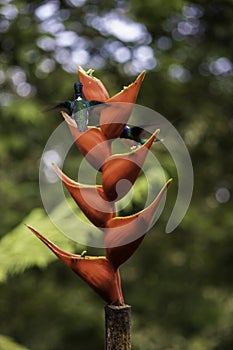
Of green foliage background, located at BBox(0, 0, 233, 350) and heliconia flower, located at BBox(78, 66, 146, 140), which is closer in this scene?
heliconia flower, located at BBox(78, 66, 146, 140)

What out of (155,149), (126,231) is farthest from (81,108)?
(155,149)

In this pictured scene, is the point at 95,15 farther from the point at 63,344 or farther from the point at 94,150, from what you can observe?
the point at 94,150

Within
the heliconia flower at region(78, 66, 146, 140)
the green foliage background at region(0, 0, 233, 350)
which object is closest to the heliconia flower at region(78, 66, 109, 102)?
the heliconia flower at region(78, 66, 146, 140)

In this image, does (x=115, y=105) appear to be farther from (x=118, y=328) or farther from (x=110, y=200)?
(x=118, y=328)

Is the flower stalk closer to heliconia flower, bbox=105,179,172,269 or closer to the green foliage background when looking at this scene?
heliconia flower, bbox=105,179,172,269

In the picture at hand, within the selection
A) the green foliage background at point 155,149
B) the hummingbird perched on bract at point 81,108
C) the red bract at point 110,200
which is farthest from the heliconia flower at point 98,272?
the green foliage background at point 155,149

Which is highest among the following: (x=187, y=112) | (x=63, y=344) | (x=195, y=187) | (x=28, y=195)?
(x=187, y=112)

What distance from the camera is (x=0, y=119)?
2.20m

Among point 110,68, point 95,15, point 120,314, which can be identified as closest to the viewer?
point 120,314

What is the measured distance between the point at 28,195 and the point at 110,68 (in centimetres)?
69

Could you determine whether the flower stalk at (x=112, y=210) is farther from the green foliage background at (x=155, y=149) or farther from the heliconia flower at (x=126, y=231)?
the green foliage background at (x=155, y=149)

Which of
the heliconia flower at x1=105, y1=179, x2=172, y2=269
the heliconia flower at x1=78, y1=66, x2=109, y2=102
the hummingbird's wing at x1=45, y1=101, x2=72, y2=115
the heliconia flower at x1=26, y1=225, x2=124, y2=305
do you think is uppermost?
the heliconia flower at x1=78, y1=66, x2=109, y2=102

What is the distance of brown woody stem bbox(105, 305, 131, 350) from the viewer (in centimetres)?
50

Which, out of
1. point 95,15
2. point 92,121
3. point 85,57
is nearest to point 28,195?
point 85,57
